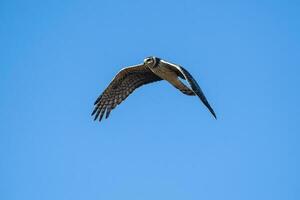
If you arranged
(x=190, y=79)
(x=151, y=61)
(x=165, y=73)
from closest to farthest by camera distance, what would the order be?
(x=190, y=79) → (x=151, y=61) → (x=165, y=73)

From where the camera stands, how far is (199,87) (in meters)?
14.5

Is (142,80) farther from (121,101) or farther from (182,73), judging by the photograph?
(182,73)

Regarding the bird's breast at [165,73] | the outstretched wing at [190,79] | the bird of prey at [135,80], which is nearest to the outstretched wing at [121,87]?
the bird of prey at [135,80]

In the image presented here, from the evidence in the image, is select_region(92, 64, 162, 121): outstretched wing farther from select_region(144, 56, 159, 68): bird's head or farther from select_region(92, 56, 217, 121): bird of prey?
select_region(144, 56, 159, 68): bird's head

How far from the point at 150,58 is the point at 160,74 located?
1.53ft

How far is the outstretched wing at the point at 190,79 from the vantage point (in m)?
13.8

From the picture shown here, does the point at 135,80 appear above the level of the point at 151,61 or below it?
below

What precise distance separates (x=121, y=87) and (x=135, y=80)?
395 mm

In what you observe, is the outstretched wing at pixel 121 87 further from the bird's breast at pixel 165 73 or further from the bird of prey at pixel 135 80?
the bird's breast at pixel 165 73

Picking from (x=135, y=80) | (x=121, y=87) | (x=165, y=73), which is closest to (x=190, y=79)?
(x=165, y=73)

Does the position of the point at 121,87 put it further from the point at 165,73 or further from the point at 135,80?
the point at 165,73

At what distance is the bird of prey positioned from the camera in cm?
1530

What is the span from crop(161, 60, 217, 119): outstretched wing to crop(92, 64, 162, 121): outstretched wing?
126 cm

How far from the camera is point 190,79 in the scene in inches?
567
